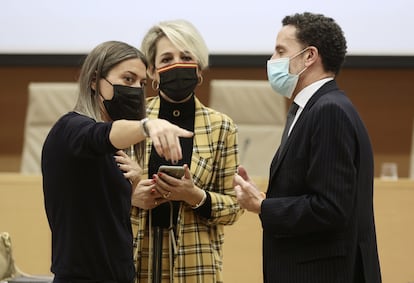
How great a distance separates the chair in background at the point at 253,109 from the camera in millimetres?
4109

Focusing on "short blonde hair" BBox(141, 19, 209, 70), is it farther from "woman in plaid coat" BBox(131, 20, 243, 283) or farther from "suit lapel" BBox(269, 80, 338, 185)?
"suit lapel" BBox(269, 80, 338, 185)

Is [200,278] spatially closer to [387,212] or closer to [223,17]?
[387,212]

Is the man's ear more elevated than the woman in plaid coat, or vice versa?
the man's ear

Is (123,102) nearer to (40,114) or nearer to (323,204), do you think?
(323,204)

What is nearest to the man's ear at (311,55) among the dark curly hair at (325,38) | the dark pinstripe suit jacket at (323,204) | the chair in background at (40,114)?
the dark curly hair at (325,38)

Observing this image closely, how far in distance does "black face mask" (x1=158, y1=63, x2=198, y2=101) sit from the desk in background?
89 cm

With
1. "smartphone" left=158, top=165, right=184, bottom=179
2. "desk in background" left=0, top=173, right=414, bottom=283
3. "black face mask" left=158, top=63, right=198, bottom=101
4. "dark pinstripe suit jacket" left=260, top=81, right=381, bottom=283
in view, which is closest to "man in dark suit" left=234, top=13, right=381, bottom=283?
"dark pinstripe suit jacket" left=260, top=81, right=381, bottom=283

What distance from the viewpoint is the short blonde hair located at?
8.16ft

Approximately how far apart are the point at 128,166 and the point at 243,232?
1.07 metres

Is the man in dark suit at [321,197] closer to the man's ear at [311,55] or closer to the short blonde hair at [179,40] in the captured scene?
the man's ear at [311,55]

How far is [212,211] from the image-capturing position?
2336 mm

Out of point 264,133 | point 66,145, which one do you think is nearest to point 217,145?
point 66,145

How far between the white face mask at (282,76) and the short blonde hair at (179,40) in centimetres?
29

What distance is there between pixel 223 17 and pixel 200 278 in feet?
7.61
